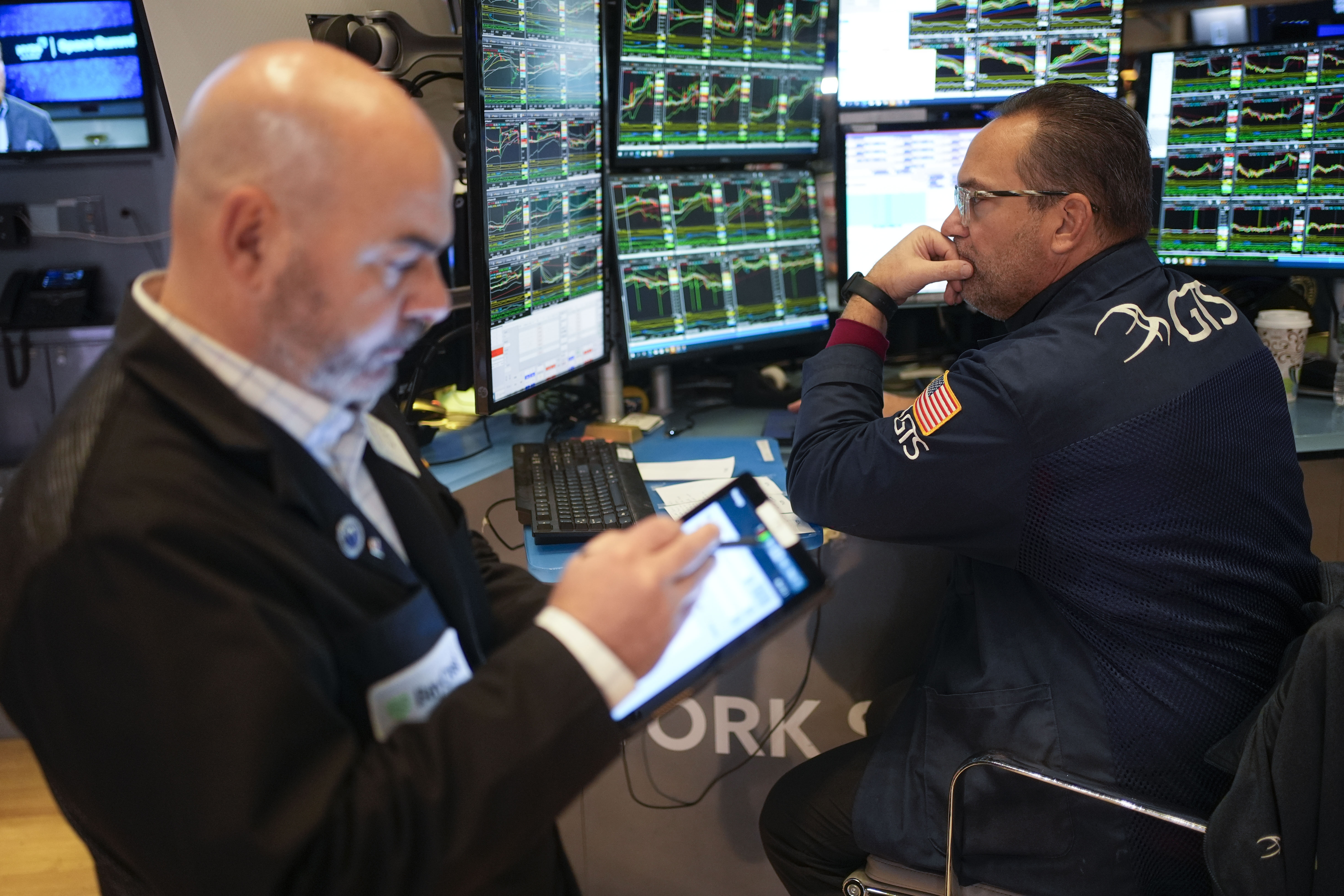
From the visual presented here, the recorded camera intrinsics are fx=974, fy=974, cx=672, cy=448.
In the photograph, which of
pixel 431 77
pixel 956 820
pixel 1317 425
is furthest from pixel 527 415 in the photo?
pixel 1317 425

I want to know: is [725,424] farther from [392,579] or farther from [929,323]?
[392,579]

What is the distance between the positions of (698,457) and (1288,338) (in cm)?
150

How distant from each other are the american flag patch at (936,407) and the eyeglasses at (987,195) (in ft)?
1.15

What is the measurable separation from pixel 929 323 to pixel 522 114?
1350 mm

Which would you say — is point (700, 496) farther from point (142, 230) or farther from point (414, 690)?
point (142, 230)

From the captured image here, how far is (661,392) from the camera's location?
89.5 inches

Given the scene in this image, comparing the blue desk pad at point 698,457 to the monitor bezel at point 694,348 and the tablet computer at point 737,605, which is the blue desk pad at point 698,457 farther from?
the tablet computer at point 737,605

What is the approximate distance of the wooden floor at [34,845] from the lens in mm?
2184

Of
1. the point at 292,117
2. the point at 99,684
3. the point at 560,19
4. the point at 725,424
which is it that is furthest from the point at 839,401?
the point at 99,684

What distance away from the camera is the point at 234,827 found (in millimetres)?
631

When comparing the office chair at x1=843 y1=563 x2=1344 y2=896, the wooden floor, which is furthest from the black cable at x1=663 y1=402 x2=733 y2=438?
the wooden floor

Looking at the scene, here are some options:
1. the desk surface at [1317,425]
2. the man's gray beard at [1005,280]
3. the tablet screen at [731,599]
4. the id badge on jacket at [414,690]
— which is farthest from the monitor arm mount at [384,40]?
the desk surface at [1317,425]

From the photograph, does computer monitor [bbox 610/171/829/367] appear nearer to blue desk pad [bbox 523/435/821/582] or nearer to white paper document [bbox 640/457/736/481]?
blue desk pad [bbox 523/435/821/582]

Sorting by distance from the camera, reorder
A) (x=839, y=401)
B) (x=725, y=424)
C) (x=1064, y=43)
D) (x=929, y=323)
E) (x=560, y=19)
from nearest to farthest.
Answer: (x=839, y=401) → (x=560, y=19) → (x=725, y=424) → (x=1064, y=43) → (x=929, y=323)
